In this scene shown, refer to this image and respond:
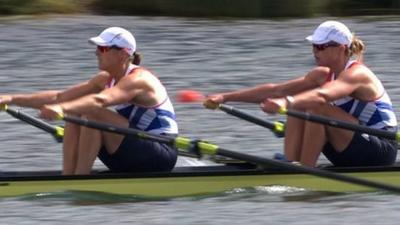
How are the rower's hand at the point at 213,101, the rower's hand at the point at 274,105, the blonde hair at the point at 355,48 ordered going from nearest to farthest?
the rower's hand at the point at 274,105, the blonde hair at the point at 355,48, the rower's hand at the point at 213,101

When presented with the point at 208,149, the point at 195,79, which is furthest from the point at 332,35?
the point at 195,79

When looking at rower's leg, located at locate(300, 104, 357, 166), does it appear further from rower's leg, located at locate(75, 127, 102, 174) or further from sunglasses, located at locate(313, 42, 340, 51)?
rower's leg, located at locate(75, 127, 102, 174)

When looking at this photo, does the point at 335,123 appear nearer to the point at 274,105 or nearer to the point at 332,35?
the point at 274,105

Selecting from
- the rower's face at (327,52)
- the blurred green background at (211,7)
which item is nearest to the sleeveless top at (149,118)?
the rower's face at (327,52)

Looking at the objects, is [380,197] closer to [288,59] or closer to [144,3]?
[288,59]

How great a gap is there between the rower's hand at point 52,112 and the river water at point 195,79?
507mm

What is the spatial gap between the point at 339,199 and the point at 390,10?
11510mm

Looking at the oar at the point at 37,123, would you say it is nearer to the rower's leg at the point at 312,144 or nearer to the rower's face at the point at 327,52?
the rower's leg at the point at 312,144

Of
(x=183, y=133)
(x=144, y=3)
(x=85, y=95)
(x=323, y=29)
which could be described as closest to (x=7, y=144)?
(x=183, y=133)

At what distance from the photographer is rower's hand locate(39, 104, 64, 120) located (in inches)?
320

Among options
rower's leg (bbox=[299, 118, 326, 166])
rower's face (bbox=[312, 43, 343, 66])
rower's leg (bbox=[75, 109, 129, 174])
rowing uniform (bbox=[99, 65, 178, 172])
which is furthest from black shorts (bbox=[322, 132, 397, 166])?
rower's leg (bbox=[75, 109, 129, 174])

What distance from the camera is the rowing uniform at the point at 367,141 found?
856 cm

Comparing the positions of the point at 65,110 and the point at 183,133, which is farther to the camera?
the point at 183,133

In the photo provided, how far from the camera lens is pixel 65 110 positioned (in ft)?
27.0
